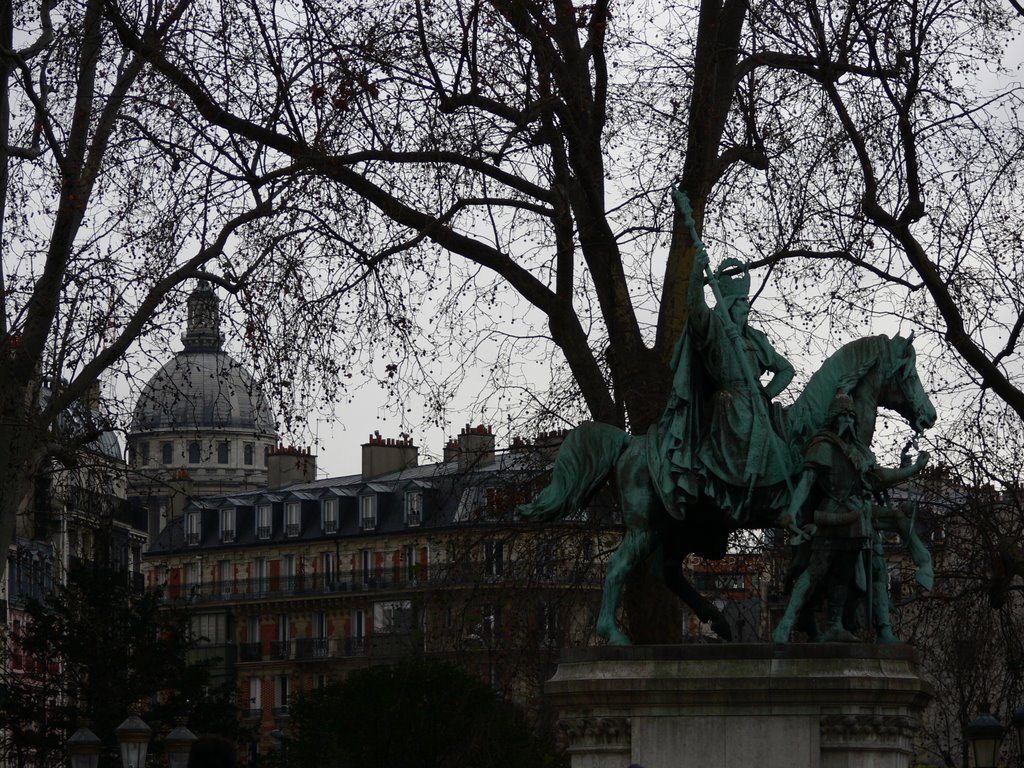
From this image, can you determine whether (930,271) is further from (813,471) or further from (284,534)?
(284,534)

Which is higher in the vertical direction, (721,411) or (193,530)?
(193,530)

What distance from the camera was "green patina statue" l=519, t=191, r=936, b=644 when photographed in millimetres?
16062

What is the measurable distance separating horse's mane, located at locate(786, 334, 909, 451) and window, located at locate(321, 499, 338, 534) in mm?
70003

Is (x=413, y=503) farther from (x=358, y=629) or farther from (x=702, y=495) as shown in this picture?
(x=702, y=495)

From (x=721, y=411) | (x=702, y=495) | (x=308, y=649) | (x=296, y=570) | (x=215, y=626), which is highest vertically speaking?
(x=296, y=570)

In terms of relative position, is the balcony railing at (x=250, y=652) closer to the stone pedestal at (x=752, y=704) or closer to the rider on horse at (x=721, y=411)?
the rider on horse at (x=721, y=411)

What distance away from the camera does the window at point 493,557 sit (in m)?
23.0

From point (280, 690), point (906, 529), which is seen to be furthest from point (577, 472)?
point (280, 690)

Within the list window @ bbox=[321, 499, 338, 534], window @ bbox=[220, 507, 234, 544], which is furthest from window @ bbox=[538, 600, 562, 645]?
window @ bbox=[220, 507, 234, 544]

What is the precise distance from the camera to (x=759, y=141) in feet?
73.4

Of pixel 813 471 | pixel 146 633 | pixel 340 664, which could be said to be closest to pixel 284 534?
pixel 340 664

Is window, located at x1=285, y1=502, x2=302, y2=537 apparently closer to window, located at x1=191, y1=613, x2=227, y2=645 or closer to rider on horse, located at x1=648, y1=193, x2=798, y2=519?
window, located at x1=191, y1=613, x2=227, y2=645

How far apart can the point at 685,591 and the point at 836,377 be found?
6.70 ft

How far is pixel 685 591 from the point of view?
17.0 meters
